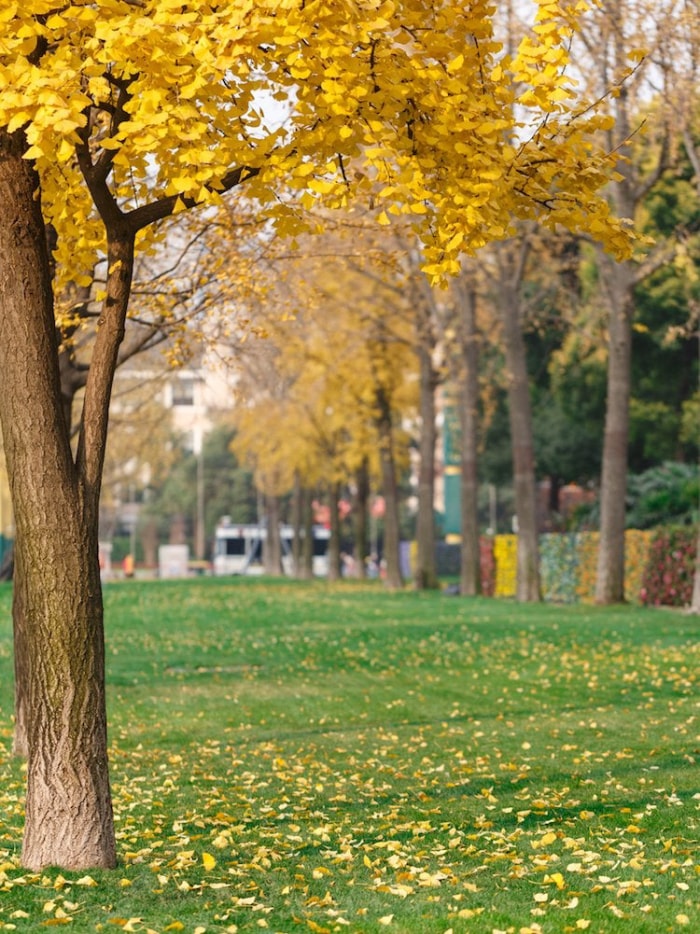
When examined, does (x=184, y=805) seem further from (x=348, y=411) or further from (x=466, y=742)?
(x=348, y=411)

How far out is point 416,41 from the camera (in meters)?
8.54

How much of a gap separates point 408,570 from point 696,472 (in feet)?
142

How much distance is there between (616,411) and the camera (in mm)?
28562

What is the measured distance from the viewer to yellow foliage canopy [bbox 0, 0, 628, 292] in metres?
7.24

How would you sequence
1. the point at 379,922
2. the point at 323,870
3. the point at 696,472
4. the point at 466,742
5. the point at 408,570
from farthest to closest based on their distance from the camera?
the point at 408,570, the point at 696,472, the point at 466,742, the point at 323,870, the point at 379,922

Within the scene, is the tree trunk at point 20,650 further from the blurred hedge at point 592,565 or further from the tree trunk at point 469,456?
the tree trunk at point 469,456

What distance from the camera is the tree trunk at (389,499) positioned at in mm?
44750

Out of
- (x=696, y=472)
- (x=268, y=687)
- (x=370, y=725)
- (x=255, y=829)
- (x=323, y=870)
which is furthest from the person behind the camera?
(x=696, y=472)

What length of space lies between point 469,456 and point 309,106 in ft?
100

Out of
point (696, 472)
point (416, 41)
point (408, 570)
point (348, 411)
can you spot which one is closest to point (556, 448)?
point (348, 411)

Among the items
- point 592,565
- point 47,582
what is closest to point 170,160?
point 47,582

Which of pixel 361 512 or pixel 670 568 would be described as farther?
pixel 361 512

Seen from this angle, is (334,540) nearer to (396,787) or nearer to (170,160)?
(396,787)

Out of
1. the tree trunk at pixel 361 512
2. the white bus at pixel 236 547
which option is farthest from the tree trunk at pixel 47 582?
the white bus at pixel 236 547
